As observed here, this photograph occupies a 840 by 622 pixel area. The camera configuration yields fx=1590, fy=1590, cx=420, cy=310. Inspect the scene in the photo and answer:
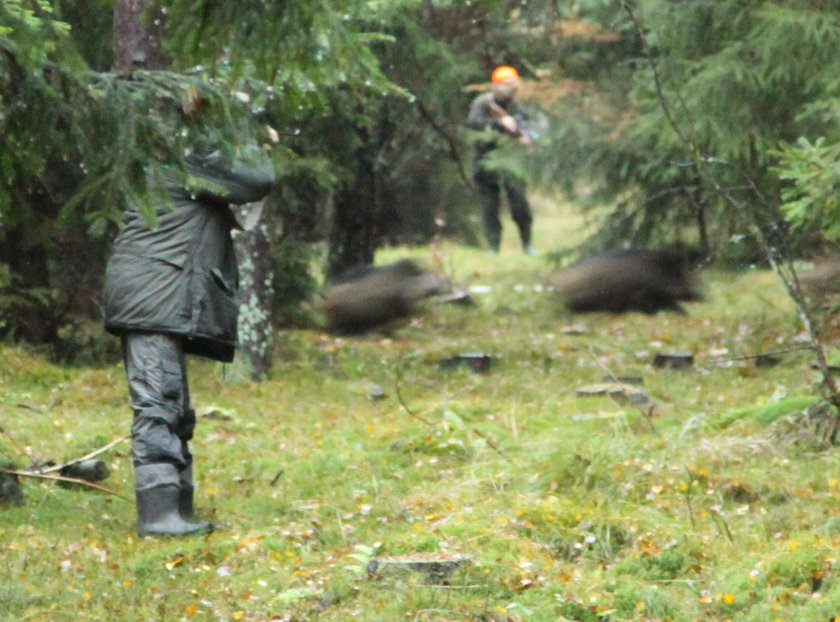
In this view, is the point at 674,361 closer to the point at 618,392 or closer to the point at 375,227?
the point at 618,392

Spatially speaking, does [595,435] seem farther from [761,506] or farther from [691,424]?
[761,506]

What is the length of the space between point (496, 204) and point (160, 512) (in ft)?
50.8

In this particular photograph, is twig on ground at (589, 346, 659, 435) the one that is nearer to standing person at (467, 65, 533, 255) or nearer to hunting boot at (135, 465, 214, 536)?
hunting boot at (135, 465, 214, 536)

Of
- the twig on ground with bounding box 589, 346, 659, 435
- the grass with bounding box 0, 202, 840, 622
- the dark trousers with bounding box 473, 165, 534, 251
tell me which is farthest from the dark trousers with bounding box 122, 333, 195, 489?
the dark trousers with bounding box 473, 165, 534, 251

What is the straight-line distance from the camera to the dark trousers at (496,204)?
894 inches

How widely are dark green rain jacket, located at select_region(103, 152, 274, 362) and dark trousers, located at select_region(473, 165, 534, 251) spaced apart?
46.3 feet

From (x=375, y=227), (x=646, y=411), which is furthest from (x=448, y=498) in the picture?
(x=375, y=227)

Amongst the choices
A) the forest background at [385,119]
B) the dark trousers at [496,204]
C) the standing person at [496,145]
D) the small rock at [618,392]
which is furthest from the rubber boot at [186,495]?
the dark trousers at [496,204]

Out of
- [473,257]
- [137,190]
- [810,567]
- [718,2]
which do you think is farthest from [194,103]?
[473,257]

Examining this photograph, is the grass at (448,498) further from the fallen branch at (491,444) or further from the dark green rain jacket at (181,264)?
the dark green rain jacket at (181,264)

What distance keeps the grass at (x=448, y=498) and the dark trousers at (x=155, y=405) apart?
15.8 inches

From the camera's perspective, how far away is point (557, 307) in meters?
17.7

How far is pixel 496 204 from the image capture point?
76.8 feet

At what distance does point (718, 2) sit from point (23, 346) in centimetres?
670
